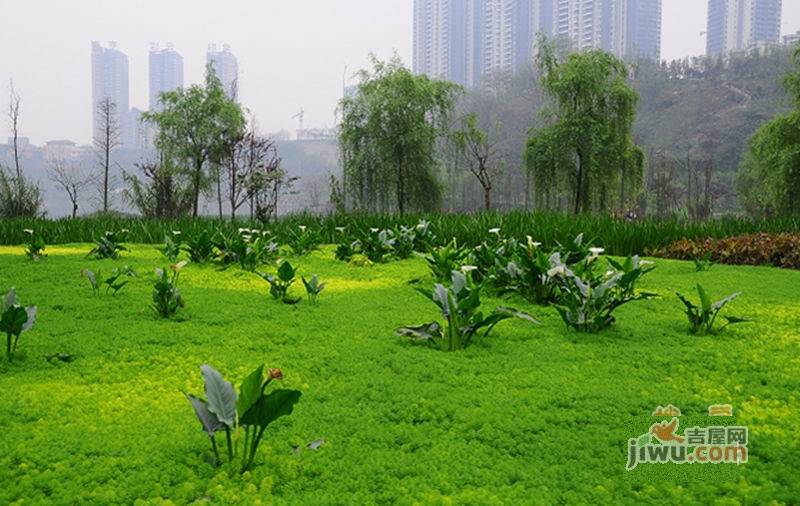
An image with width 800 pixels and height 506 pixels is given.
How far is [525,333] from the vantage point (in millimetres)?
2590

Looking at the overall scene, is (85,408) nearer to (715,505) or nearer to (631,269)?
(715,505)

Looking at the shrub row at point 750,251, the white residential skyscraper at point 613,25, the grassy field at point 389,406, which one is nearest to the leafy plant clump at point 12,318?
the grassy field at point 389,406

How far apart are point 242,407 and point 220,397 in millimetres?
71

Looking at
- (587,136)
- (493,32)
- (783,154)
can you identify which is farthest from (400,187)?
(493,32)

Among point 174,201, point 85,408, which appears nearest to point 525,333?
point 85,408

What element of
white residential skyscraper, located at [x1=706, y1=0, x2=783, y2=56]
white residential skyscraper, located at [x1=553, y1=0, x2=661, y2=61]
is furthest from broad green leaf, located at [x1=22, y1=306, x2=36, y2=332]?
white residential skyscraper, located at [x1=706, y1=0, x2=783, y2=56]

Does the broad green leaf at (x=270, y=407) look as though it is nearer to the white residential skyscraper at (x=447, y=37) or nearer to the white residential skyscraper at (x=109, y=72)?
the white residential skyscraper at (x=447, y=37)

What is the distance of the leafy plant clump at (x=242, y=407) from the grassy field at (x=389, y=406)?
6 centimetres

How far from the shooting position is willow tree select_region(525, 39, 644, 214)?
13883 mm

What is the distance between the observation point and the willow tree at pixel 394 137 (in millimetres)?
15766

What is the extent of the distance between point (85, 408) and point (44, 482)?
1.43 ft

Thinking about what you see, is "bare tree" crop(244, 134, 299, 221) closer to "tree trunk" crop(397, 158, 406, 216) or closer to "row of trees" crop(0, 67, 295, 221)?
"row of trees" crop(0, 67, 295, 221)

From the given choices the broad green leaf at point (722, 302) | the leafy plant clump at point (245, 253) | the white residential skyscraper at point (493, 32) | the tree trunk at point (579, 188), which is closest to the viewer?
the broad green leaf at point (722, 302)

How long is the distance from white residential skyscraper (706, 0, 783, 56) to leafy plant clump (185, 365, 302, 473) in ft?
258
